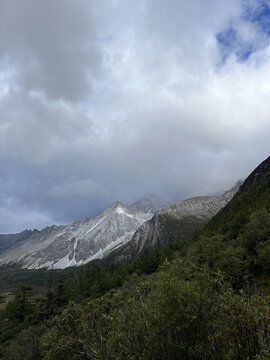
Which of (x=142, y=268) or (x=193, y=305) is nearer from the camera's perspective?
(x=193, y=305)

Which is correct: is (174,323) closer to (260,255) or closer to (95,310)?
(95,310)

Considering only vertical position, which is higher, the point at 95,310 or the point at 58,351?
the point at 95,310

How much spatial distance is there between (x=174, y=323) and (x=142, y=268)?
4394 inches

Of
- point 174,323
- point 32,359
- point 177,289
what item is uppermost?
point 177,289

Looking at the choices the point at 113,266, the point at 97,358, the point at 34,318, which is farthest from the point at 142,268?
A: the point at 97,358

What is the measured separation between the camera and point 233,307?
1341 cm

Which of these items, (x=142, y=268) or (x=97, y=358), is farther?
(x=142, y=268)

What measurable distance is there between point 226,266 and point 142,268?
287ft

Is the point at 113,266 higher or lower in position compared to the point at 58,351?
higher

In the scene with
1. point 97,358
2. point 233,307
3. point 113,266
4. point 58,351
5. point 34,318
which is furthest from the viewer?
point 113,266

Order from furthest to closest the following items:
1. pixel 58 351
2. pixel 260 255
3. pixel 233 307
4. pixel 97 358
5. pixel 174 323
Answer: pixel 260 255, pixel 58 351, pixel 97 358, pixel 174 323, pixel 233 307

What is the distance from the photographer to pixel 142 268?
4771 inches

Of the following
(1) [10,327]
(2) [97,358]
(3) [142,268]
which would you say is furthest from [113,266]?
(2) [97,358]

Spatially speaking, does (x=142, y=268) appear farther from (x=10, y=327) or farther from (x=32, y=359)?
(x=32, y=359)
